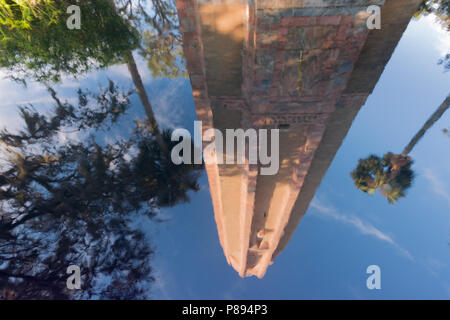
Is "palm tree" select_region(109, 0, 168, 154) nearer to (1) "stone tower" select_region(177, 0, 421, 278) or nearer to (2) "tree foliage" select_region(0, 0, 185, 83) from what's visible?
(2) "tree foliage" select_region(0, 0, 185, 83)

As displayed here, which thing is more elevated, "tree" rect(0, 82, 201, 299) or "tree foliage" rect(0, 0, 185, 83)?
"tree foliage" rect(0, 0, 185, 83)

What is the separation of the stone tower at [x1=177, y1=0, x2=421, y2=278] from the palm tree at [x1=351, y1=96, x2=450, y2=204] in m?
6.98

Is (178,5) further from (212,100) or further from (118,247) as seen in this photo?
(118,247)

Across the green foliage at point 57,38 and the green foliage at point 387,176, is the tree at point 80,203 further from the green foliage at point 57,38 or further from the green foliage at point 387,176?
the green foliage at point 387,176

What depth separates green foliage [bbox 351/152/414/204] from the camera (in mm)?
9492

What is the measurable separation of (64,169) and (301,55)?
35.5 ft

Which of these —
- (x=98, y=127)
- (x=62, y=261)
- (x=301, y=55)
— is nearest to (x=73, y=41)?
(x=98, y=127)

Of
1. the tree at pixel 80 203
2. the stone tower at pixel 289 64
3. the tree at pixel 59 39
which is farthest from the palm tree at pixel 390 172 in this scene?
the tree at pixel 59 39

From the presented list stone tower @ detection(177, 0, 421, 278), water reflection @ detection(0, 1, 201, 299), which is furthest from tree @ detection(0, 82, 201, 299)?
stone tower @ detection(177, 0, 421, 278)

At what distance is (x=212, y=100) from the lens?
422cm

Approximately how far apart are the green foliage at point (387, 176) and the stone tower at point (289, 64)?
6.97 meters

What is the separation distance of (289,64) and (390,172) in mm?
10384

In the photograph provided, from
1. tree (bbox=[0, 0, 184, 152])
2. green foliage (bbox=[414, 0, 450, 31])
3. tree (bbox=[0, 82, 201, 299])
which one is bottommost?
tree (bbox=[0, 82, 201, 299])

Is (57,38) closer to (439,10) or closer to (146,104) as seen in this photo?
(146,104)
